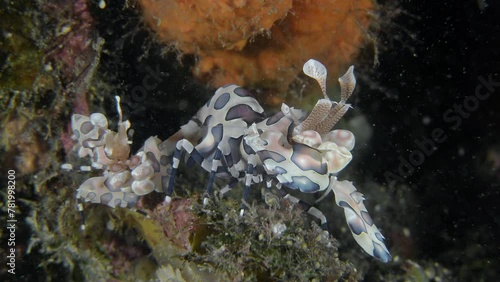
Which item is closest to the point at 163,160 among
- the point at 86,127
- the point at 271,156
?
the point at 86,127

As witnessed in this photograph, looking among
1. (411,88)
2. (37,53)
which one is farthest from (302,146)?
(37,53)

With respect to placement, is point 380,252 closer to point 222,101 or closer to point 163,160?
point 222,101

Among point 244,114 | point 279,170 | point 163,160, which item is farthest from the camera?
point 163,160

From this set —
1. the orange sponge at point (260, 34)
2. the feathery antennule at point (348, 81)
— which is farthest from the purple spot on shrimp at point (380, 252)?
the orange sponge at point (260, 34)

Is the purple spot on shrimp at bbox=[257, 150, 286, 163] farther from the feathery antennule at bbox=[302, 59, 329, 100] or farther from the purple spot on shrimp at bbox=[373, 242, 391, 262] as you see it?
the purple spot on shrimp at bbox=[373, 242, 391, 262]

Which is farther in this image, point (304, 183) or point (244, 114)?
point (244, 114)

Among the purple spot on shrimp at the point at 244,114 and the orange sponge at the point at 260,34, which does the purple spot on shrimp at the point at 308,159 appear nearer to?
the purple spot on shrimp at the point at 244,114

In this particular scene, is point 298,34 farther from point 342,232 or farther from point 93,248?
point 93,248

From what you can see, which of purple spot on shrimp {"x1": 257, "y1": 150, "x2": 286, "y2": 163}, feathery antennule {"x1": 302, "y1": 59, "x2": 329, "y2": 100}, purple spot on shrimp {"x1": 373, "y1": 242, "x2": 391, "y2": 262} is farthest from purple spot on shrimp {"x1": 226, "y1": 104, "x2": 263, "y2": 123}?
purple spot on shrimp {"x1": 373, "y1": 242, "x2": 391, "y2": 262}
